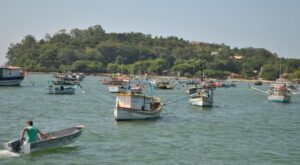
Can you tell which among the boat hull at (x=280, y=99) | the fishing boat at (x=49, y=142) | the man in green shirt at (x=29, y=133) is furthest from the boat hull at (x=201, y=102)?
the man in green shirt at (x=29, y=133)

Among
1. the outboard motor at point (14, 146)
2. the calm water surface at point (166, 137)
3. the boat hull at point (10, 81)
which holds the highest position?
the boat hull at point (10, 81)

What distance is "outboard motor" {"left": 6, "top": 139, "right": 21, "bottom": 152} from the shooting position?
31.2 m

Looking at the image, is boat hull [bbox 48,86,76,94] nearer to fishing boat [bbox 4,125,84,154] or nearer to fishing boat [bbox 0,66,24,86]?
fishing boat [bbox 0,66,24,86]

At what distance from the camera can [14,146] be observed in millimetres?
31500

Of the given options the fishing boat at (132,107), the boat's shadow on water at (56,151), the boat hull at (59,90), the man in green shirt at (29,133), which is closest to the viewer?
the man in green shirt at (29,133)

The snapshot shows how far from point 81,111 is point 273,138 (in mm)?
22989

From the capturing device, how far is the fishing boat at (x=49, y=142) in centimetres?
3158

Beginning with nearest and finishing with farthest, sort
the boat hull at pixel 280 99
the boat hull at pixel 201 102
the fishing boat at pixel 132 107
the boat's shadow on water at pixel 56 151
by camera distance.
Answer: the boat's shadow on water at pixel 56 151, the fishing boat at pixel 132 107, the boat hull at pixel 201 102, the boat hull at pixel 280 99

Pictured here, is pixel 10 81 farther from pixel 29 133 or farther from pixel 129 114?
pixel 29 133

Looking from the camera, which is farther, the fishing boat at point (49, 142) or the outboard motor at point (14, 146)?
the fishing boat at point (49, 142)

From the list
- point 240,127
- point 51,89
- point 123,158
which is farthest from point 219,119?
point 51,89

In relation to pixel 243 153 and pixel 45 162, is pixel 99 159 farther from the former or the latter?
pixel 243 153

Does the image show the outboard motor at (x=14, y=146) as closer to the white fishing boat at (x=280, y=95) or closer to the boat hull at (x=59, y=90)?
the boat hull at (x=59, y=90)

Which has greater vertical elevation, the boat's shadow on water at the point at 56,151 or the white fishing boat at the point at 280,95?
the white fishing boat at the point at 280,95
